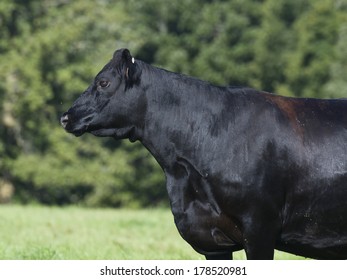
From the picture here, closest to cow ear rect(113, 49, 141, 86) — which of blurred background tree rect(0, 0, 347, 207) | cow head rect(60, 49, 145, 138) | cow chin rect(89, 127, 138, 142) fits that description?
cow head rect(60, 49, 145, 138)

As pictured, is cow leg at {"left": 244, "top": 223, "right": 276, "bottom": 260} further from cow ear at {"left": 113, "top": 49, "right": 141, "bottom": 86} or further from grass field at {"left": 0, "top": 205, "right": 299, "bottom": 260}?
grass field at {"left": 0, "top": 205, "right": 299, "bottom": 260}

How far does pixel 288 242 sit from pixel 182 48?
36645 mm

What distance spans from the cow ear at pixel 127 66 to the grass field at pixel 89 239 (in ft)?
10.1

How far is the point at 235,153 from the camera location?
6.49 m

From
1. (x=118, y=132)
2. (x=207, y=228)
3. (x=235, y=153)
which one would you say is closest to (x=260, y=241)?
(x=207, y=228)

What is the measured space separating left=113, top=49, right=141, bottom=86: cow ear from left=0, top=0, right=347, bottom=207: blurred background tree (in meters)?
30.8

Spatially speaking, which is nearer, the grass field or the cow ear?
the cow ear

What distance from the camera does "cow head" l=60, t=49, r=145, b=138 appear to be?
6797 mm

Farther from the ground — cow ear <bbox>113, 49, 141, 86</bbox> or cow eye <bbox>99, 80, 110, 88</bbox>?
cow ear <bbox>113, 49, 141, 86</bbox>

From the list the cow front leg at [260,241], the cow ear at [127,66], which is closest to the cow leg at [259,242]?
the cow front leg at [260,241]

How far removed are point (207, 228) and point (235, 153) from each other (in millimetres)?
605
